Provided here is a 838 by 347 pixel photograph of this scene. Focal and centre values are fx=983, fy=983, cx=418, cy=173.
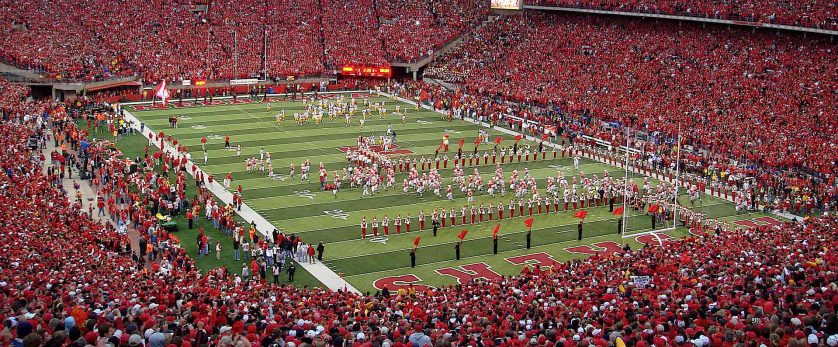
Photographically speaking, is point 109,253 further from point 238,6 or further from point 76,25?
point 238,6

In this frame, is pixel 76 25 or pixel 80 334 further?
pixel 76 25

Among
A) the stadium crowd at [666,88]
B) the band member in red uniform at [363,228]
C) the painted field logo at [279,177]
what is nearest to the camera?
the band member in red uniform at [363,228]

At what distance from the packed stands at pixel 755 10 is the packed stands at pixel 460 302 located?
27.6 m

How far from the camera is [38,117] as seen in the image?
4194 cm

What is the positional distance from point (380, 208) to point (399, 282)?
24.8 ft

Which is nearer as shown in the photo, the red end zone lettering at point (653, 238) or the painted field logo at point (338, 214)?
the red end zone lettering at point (653, 238)

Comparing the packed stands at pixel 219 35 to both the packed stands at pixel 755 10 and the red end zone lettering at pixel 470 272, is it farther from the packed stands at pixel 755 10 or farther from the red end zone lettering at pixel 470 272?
the red end zone lettering at pixel 470 272

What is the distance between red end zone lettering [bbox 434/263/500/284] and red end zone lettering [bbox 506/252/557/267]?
3.15 feet

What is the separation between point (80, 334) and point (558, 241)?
19253 millimetres

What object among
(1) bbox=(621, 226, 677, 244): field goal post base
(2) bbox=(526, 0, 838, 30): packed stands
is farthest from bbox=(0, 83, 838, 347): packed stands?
(2) bbox=(526, 0, 838, 30): packed stands

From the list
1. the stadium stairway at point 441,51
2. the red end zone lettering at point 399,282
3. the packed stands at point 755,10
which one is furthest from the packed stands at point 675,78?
the red end zone lettering at point 399,282

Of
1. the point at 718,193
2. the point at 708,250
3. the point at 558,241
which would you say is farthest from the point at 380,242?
the point at 718,193

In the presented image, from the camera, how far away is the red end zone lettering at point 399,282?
83.3ft

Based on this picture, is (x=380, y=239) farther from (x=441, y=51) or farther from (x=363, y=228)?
(x=441, y=51)
